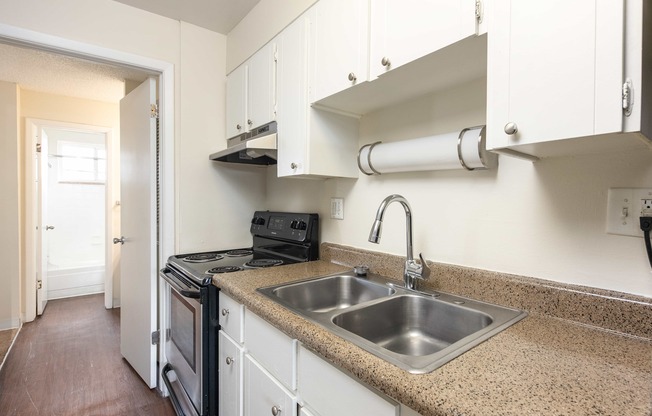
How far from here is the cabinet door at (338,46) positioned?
1141 mm

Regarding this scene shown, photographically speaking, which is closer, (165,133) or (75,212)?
(165,133)

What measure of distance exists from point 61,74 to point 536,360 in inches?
147

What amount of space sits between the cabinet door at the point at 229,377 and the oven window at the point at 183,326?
0.20m

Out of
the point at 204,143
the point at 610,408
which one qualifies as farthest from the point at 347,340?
the point at 204,143

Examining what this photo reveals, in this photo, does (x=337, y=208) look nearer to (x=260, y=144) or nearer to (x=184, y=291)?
(x=260, y=144)

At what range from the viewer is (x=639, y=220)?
80cm

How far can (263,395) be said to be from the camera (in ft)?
3.52

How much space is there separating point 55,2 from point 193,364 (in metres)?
2.02

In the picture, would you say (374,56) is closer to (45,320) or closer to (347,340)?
(347,340)

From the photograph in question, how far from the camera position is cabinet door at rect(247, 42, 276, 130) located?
5.43ft

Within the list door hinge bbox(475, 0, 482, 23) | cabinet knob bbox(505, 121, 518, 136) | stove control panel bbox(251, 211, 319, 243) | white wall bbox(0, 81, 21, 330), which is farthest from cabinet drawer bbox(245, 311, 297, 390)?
white wall bbox(0, 81, 21, 330)

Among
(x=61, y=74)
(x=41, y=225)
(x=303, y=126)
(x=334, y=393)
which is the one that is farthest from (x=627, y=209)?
(x=41, y=225)

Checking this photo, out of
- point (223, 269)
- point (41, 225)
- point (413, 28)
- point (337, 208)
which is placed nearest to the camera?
point (413, 28)

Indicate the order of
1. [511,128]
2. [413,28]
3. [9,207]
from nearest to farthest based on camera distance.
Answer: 1. [511,128]
2. [413,28]
3. [9,207]
